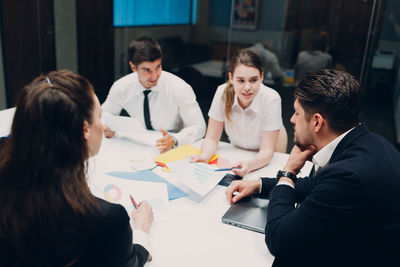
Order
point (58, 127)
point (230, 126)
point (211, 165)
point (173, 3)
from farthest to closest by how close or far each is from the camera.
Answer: point (173, 3), point (230, 126), point (211, 165), point (58, 127)

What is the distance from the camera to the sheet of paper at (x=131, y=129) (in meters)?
2.06

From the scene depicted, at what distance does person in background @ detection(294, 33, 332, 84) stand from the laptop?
8.62 ft

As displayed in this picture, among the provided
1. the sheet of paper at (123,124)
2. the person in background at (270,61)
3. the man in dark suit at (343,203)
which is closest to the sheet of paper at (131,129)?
the sheet of paper at (123,124)

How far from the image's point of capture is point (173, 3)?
4.44 metres

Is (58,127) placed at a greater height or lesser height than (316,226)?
greater

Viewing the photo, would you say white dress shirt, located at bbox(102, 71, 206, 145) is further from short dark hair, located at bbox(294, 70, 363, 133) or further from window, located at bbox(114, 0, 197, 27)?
window, located at bbox(114, 0, 197, 27)

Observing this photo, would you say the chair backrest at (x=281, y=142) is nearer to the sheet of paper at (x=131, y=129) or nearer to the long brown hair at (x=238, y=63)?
the long brown hair at (x=238, y=63)

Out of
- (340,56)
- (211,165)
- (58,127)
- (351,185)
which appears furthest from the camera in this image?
(340,56)

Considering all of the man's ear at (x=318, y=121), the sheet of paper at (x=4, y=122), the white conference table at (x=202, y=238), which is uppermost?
the man's ear at (x=318, y=121)

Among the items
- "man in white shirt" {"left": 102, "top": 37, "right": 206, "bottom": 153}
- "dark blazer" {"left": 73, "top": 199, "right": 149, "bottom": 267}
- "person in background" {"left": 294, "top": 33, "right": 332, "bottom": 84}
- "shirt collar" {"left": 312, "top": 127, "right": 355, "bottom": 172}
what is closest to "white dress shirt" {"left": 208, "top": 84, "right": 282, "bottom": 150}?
"man in white shirt" {"left": 102, "top": 37, "right": 206, "bottom": 153}

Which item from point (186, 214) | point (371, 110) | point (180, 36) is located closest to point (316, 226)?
point (186, 214)

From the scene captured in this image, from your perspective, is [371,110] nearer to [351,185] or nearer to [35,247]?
[351,185]

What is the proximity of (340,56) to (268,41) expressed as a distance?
789mm

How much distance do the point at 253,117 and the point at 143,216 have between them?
1.13 metres
